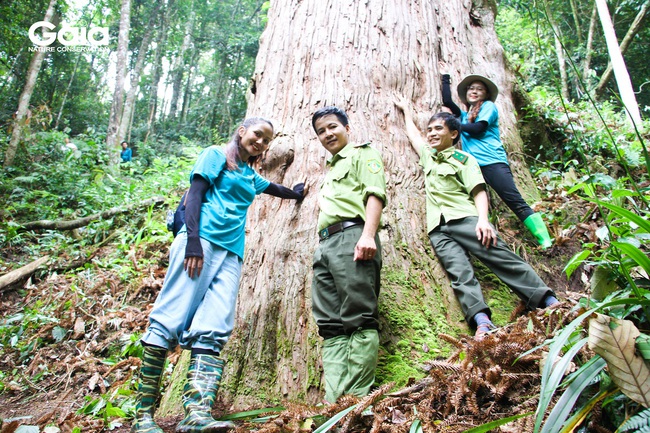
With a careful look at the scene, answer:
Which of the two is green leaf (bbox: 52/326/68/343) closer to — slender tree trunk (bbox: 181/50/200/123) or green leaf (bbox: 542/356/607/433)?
green leaf (bbox: 542/356/607/433)

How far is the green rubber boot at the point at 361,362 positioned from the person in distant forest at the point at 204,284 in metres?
0.67

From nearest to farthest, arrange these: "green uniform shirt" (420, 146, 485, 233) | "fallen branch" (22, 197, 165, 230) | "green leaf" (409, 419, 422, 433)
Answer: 1. "green leaf" (409, 419, 422, 433)
2. "green uniform shirt" (420, 146, 485, 233)
3. "fallen branch" (22, 197, 165, 230)

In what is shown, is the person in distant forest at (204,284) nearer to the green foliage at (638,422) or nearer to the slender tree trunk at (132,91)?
the green foliage at (638,422)

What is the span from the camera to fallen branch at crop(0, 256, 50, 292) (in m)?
5.59

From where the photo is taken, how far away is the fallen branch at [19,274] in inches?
220

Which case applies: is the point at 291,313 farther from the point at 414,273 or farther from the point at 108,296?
the point at 108,296

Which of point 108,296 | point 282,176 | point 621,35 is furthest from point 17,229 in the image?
point 621,35

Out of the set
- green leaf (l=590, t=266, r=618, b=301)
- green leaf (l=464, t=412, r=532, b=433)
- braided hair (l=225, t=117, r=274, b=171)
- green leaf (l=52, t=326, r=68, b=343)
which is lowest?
green leaf (l=52, t=326, r=68, b=343)

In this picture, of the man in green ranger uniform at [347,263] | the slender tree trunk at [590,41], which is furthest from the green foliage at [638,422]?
the slender tree trunk at [590,41]

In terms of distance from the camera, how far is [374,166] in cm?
277

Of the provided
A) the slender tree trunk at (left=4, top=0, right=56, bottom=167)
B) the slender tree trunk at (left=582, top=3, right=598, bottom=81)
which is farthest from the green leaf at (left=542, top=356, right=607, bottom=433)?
the slender tree trunk at (left=582, top=3, right=598, bottom=81)

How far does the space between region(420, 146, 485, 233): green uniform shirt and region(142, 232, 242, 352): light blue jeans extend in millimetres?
1552

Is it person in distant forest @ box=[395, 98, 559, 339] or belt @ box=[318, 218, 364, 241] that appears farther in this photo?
person in distant forest @ box=[395, 98, 559, 339]

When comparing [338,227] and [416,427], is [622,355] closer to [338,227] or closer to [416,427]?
[416,427]
